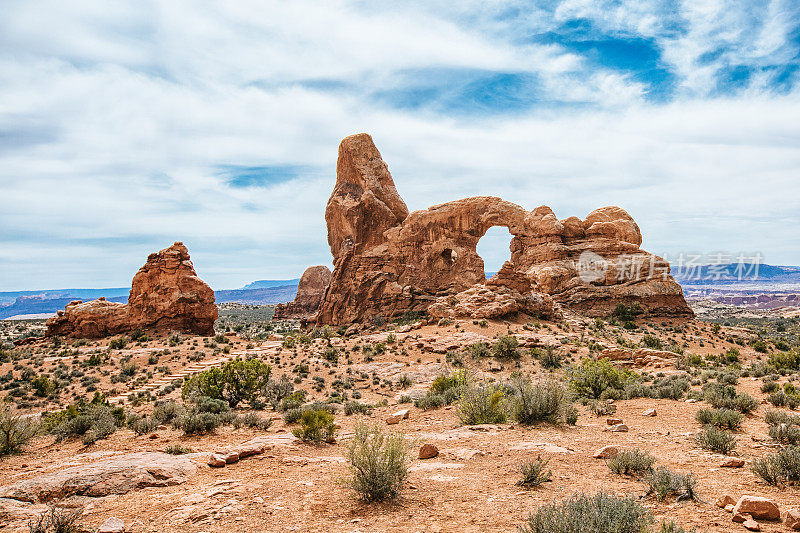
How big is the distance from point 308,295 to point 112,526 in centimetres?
6706

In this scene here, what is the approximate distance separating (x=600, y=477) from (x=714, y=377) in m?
10.8

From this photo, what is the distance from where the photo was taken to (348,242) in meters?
44.8

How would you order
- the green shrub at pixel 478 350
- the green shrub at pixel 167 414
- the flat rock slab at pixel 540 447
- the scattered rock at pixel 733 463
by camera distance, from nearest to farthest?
1. the scattered rock at pixel 733 463
2. the flat rock slab at pixel 540 447
3. the green shrub at pixel 167 414
4. the green shrub at pixel 478 350

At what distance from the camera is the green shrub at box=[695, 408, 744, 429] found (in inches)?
312

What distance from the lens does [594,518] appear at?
143 inches

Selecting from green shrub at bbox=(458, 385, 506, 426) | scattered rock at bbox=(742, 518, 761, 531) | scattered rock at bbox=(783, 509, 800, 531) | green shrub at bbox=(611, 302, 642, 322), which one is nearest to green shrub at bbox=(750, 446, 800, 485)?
scattered rock at bbox=(783, 509, 800, 531)

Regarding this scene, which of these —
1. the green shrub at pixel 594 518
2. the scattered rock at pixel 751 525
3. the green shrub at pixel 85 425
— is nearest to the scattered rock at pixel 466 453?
the green shrub at pixel 594 518

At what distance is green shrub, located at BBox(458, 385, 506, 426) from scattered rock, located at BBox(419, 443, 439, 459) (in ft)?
7.89

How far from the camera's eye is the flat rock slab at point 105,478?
5.67 m

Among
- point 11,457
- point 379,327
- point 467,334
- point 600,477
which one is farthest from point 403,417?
point 379,327

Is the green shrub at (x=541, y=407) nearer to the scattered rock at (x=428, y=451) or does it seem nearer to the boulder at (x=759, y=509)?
the scattered rock at (x=428, y=451)

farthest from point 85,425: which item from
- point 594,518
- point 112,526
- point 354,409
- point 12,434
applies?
point 594,518

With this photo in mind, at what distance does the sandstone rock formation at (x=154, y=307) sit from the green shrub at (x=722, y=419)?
108 feet

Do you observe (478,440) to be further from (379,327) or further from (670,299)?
(670,299)
